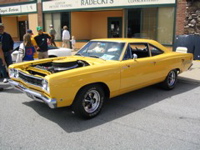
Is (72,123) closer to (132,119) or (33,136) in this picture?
(33,136)

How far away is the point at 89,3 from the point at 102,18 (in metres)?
2.88

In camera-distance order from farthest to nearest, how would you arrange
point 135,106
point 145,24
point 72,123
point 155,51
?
1. point 145,24
2. point 155,51
3. point 135,106
4. point 72,123

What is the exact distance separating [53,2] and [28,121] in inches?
570

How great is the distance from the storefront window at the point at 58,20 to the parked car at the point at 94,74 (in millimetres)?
11971

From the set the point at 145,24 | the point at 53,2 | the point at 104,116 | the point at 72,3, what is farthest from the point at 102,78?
the point at 53,2

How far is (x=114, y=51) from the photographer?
5.19 metres

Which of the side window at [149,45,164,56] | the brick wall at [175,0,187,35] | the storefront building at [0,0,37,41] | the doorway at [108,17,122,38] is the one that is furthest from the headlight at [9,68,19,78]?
the storefront building at [0,0,37,41]

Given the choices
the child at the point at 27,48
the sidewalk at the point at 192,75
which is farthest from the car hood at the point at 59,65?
the sidewalk at the point at 192,75

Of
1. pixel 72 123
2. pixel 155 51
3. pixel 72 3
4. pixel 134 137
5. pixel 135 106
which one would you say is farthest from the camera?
pixel 72 3

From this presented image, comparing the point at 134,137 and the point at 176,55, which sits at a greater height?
the point at 176,55

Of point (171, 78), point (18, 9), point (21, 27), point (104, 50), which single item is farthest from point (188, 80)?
point (21, 27)

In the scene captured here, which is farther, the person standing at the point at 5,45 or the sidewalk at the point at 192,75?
the sidewalk at the point at 192,75

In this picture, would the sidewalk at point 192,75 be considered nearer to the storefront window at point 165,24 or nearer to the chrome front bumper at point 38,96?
the storefront window at point 165,24

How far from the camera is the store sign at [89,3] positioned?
42.0 ft
